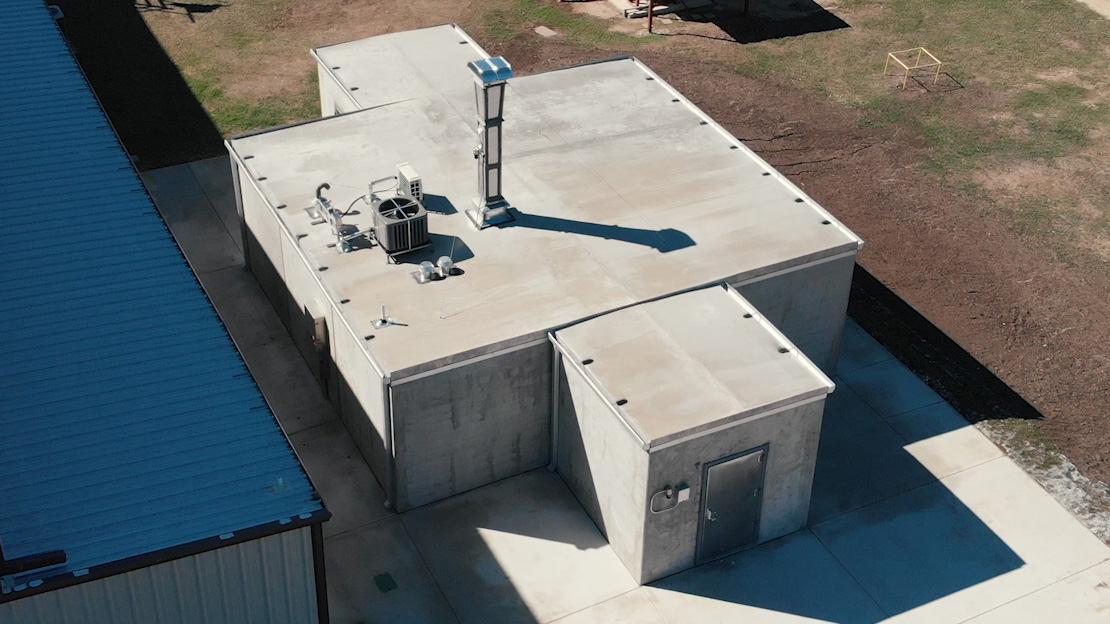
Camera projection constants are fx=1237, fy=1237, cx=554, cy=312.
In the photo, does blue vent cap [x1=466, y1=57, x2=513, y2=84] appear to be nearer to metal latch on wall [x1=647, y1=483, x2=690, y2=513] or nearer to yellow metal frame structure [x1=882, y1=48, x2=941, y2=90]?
metal latch on wall [x1=647, y1=483, x2=690, y2=513]

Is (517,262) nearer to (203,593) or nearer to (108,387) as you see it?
Result: (108,387)

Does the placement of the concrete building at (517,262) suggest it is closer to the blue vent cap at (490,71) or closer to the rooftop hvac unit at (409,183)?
the rooftop hvac unit at (409,183)

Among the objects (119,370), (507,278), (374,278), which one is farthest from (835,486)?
(119,370)

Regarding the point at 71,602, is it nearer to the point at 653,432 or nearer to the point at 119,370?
the point at 119,370

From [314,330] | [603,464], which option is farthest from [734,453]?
[314,330]

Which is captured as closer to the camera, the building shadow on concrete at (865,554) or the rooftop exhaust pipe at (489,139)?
the building shadow on concrete at (865,554)

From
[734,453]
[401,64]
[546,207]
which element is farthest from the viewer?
[401,64]

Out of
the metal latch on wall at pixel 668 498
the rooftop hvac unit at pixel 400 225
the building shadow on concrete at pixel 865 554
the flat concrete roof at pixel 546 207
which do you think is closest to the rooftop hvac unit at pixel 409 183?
the rooftop hvac unit at pixel 400 225
